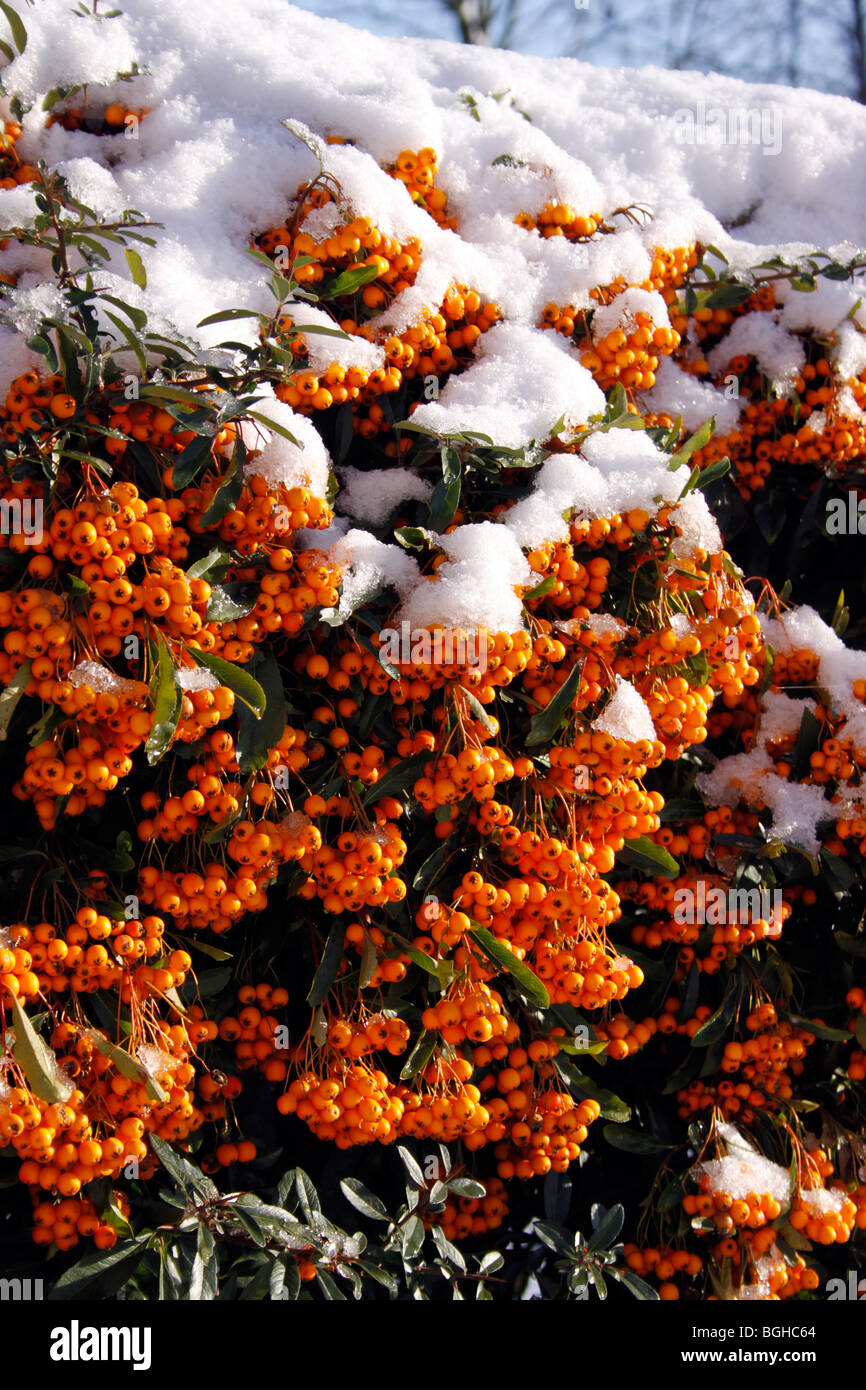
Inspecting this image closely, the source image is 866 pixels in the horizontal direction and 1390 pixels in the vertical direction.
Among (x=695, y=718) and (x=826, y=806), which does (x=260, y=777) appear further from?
(x=826, y=806)

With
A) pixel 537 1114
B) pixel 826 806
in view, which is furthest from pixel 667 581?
pixel 537 1114

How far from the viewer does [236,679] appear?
6.70 ft

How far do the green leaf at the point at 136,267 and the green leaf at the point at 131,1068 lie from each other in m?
1.70

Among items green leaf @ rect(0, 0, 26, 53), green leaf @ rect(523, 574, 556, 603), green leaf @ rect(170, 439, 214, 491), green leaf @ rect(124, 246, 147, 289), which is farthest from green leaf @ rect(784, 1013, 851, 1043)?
green leaf @ rect(0, 0, 26, 53)

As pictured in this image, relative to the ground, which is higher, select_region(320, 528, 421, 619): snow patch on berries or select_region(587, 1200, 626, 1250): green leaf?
select_region(320, 528, 421, 619): snow patch on berries

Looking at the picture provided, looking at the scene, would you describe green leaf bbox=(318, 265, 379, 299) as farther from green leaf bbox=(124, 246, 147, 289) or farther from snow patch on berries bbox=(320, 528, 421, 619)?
snow patch on berries bbox=(320, 528, 421, 619)

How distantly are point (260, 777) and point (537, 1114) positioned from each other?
1.15m

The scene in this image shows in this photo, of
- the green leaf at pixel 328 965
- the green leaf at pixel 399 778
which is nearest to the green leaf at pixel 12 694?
the green leaf at pixel 399 778

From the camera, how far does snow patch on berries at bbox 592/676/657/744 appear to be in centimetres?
230

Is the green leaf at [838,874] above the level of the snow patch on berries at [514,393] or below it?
below

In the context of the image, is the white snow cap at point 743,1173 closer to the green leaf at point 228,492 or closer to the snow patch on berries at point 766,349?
the green leaf at point 228,492

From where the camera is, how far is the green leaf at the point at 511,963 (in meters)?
2.31

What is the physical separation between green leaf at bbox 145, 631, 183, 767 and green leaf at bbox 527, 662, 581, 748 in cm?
82

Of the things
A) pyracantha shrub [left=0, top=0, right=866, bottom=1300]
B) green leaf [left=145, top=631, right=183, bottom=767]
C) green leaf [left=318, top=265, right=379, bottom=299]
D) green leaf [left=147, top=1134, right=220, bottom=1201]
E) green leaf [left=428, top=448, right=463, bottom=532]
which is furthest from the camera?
green leaf [left=318, top=265, right=379, bottom=299]
